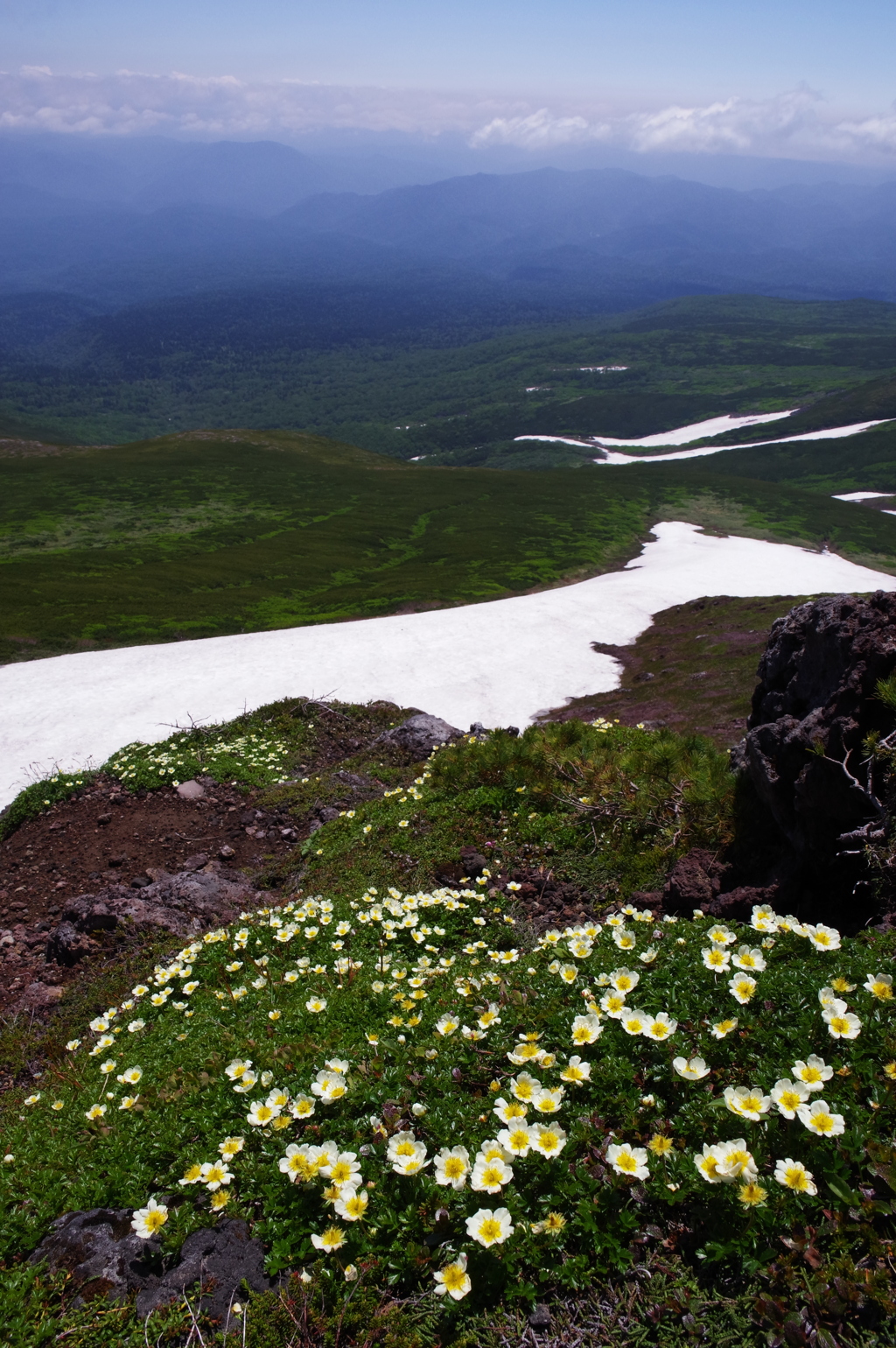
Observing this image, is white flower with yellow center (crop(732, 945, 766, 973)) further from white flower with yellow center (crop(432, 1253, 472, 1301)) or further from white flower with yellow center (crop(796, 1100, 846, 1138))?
white flower with yellow center (crop(432, 1253, 472, 1301))

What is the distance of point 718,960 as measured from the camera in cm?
538

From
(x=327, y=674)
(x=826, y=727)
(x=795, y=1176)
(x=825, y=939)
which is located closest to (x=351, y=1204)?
(x=795, y=1176)

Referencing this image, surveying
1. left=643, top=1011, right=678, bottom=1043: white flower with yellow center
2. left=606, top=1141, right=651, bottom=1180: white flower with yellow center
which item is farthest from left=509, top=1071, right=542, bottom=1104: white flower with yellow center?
left=643, top=1011, right=678, bottom=1043: white flower with yellow center

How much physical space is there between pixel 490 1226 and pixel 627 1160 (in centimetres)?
83

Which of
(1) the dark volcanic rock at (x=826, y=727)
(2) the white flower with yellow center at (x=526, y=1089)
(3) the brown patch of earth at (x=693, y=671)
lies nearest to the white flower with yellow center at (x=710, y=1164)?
(2) the white flower with yellow center at (x=526, y=1089)

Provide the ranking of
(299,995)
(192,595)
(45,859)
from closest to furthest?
(299,995), (45,859), (192,595)

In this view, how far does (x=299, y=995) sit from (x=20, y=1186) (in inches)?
99.2

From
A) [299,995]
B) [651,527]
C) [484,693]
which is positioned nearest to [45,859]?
[299,995]

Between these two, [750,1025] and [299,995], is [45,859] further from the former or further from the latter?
[750,1025]

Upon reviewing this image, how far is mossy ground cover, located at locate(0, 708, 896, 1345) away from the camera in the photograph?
3871 mm

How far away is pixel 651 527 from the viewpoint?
124 meters

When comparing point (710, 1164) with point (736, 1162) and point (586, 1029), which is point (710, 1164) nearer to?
point (736, 1162)

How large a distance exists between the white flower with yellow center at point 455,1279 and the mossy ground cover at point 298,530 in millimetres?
64490

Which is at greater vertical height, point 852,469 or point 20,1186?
point 20,1186
